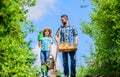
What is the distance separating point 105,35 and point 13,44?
10.9 metres

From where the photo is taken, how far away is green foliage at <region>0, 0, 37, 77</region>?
1589cm

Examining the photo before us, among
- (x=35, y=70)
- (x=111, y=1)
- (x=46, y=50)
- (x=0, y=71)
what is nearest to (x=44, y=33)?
(x=46, y=50)

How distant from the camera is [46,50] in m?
22.0

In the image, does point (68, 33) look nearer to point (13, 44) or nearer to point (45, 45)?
point (45, 45)

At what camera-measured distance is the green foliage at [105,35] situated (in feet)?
76.6

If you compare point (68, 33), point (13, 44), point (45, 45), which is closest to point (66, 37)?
point (68, 33)

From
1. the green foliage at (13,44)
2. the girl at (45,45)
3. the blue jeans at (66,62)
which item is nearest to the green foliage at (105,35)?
the blue jeans at (66,62)

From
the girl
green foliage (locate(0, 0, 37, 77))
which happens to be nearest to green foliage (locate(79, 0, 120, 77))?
the girl

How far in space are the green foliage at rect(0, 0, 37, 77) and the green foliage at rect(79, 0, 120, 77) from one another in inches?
255

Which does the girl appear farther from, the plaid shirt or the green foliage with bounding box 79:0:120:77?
the green foliage with bounding box 79:0:120:77

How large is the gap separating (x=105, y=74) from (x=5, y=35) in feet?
35.0

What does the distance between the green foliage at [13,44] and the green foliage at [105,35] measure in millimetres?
6465

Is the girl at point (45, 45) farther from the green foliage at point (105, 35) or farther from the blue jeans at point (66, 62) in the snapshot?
the green foliage at point (105, 35)

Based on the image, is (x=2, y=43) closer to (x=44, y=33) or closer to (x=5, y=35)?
(x=5, y=35)
